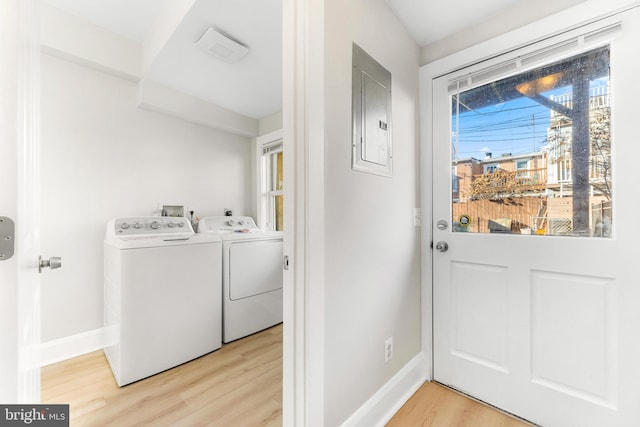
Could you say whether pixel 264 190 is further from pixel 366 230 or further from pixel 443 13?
pixel 443 13

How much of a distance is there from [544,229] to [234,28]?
2.20 metres

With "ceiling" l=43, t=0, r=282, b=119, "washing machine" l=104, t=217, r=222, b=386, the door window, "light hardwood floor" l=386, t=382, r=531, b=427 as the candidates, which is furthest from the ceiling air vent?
"light hardwood floor" l=386, t=382, r=531, b=427

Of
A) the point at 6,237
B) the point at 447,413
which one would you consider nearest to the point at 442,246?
the point at 447,413

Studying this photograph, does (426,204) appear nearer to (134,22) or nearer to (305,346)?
(305,346)

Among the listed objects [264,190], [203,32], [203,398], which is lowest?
[203,398]

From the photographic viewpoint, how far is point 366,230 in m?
1.29

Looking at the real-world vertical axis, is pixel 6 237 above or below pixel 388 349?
above

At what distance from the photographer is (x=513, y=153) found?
4.82 ft

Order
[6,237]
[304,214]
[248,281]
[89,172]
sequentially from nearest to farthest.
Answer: [6,237], [304,214], [89,172], [248,281]

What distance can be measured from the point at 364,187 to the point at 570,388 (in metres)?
1.38

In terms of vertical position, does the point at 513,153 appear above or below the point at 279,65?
below

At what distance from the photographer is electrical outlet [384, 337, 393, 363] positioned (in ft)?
4.58

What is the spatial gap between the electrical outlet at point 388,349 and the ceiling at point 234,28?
1.82 m

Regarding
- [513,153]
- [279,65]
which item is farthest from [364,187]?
[279,65]
